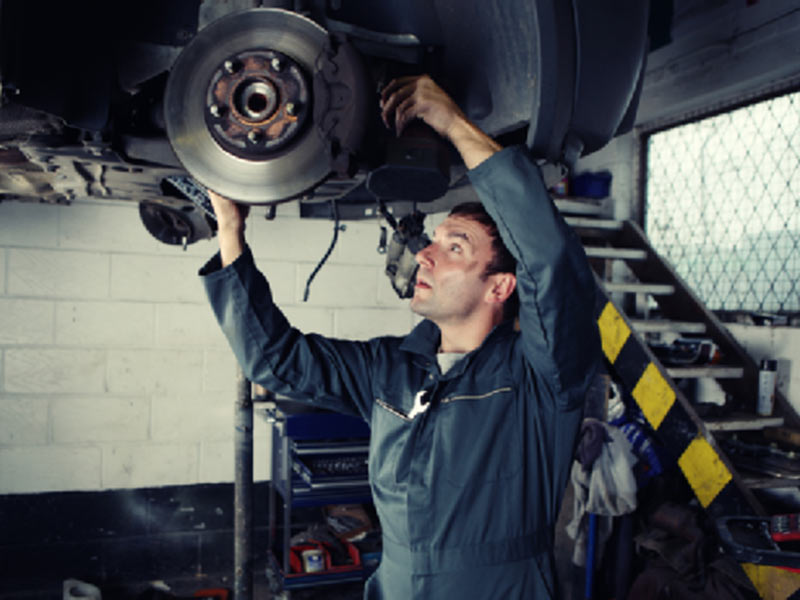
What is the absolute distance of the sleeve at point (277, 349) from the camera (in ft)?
4.07

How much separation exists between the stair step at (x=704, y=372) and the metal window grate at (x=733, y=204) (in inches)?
14.2

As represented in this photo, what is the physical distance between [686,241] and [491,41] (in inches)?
93.9

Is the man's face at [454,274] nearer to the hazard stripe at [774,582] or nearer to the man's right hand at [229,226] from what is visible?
the man's right hand at [229,226]

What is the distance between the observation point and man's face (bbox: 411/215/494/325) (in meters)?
1.33

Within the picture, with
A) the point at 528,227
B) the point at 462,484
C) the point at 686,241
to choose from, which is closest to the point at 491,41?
the point at 528,227

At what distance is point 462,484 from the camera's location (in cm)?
116

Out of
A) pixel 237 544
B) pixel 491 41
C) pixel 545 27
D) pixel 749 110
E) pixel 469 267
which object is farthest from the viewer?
pixel 749 110

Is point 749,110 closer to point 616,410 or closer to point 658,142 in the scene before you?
point 658,142

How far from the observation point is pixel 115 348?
2.73m

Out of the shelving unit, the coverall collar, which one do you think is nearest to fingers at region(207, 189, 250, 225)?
the coverall collar

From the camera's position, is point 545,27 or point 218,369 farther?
point 218,369

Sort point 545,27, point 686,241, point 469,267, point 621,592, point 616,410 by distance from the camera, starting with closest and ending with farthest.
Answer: point 545,27 → point 469,267 → point 621,592 → point 616,410 → point 686,241

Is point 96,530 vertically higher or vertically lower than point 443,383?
lower

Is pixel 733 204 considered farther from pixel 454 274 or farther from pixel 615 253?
pixel 454 274
